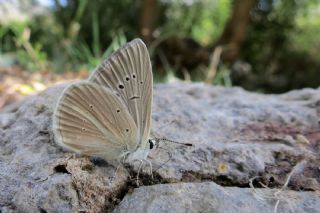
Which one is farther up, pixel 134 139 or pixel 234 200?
pixel 134 139

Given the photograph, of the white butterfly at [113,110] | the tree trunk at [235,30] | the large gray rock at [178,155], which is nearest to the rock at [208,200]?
the large gray rock at [178,155]

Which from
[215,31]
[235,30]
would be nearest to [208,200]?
[235,30]

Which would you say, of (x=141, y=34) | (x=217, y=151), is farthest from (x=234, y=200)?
(x=141, y=34)

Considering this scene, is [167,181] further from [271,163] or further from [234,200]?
[271,163]

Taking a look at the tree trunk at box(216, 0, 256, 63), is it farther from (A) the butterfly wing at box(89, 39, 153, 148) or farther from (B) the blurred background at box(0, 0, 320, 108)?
(A) the butterfly wing at box(89, 39, 153, 148)

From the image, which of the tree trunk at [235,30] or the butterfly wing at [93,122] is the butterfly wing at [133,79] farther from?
the tree trunk at [235,30]

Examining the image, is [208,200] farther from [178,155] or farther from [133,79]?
[133,79]
